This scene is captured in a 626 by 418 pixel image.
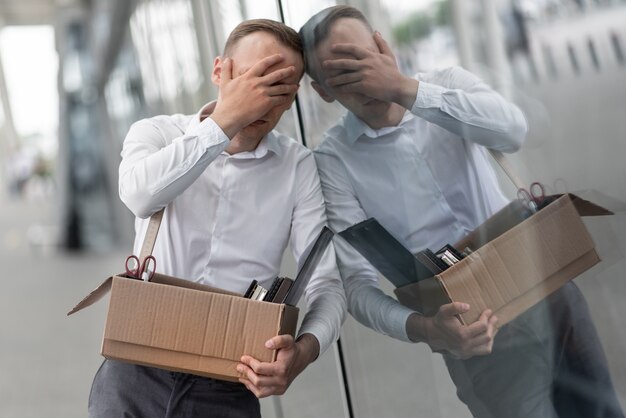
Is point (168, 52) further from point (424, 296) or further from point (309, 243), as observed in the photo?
point (424, 296)

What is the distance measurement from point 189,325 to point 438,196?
524mm

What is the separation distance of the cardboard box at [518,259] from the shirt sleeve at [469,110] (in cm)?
12

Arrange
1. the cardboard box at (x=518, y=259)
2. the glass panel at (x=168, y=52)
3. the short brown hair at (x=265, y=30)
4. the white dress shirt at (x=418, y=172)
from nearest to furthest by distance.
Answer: the cardboard box at (x=518, y=259) → the white dress shirt at (x=418, y=172) → the short brown hair at (x=265, y=30) → the glass panel at (x=168, y=52)

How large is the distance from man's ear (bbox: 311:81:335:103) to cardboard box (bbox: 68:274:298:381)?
532 mm

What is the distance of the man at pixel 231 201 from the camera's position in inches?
63.4

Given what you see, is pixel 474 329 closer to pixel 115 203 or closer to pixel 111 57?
pixel 111 57

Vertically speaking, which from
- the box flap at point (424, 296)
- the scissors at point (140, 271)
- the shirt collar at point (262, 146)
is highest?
the shirt collar at point (262, 146)

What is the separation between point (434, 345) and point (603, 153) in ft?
1.97

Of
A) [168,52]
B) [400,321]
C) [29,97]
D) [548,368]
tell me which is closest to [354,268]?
[400,321]

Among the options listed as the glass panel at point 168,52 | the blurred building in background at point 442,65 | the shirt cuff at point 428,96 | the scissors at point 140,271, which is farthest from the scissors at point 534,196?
the glass panel at point 168,52

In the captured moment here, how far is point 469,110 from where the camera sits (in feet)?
4.98

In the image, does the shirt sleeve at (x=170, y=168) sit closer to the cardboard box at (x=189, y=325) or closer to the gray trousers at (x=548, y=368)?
the cardboard box at (x=189, y=325)

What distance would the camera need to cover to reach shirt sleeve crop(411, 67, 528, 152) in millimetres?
1428

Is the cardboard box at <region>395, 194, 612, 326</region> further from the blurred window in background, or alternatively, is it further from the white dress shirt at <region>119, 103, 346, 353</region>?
the blurred window in background
